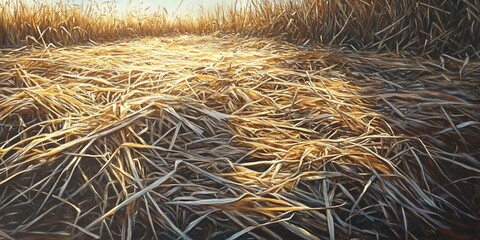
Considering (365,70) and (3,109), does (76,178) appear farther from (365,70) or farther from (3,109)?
(365,70)

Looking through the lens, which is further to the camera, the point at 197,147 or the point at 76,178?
the point at 197,147

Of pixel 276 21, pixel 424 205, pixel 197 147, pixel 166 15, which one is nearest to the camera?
pixel 424 205

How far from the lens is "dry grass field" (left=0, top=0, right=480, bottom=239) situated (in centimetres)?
83

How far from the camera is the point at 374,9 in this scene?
2.08m

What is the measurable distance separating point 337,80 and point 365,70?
189 millimetres

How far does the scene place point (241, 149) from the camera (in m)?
1.00

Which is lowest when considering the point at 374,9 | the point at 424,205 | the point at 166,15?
the point at 166,15

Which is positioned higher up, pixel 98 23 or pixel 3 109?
pixel 3 109

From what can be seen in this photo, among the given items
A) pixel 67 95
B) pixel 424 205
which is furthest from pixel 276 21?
pixel 424 205

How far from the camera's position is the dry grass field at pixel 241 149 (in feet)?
2.72

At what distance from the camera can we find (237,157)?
3.22 ft

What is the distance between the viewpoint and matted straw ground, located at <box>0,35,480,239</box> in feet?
2.71

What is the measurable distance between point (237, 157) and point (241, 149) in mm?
24

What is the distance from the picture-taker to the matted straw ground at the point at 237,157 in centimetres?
83
